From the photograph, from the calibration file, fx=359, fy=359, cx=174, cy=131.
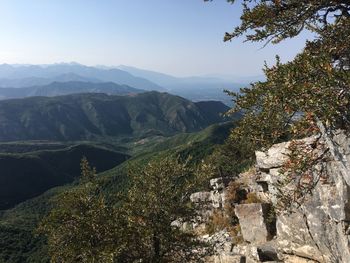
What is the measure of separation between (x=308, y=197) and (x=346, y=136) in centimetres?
541

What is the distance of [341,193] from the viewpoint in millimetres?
16688

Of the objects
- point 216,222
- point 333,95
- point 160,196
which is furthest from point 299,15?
point 216,222

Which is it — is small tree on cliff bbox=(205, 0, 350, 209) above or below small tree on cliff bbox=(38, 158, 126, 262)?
above

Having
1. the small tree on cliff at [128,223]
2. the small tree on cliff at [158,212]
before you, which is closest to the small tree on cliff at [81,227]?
the small tree on cliff at [128,223]

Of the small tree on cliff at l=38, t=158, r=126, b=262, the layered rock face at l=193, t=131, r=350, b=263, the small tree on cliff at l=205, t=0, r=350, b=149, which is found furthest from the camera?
the small tree on cliff at l=38, t=158, r=126, b=262

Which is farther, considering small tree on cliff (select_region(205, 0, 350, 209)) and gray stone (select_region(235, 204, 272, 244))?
gray stone (select_region(235, 204, 272, 244))

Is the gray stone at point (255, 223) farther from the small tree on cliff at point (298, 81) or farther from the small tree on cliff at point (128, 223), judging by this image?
the small tree on cliff at point (298, 81)

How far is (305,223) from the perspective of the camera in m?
20.1

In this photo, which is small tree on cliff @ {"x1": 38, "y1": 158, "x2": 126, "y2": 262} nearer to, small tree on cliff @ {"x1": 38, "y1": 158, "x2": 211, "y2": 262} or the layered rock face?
small tree on cliff @ {"x1": 38, "y1": 158, "x2": 211, "y2": 262}

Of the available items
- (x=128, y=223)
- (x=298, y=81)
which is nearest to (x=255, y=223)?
(x=128, y=223)

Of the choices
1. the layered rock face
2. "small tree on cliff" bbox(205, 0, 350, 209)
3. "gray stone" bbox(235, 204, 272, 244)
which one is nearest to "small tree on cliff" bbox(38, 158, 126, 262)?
the layered rock face

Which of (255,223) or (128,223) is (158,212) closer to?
(128,223)

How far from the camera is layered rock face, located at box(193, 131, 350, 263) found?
16.6 meters

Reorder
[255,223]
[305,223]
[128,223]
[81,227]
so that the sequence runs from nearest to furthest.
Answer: [305,223], [128,223], [81,227], [255,223]
